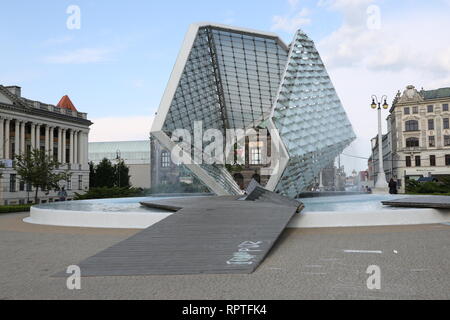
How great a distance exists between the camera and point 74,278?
27.3 feet

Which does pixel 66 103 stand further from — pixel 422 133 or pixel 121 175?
pixel 422 133

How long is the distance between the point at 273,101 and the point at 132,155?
263 feet

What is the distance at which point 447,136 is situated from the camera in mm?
81812

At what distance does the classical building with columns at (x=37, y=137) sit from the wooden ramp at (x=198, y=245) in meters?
48.6

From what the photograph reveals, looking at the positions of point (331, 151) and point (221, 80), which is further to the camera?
point (221, 80)

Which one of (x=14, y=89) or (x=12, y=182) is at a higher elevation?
(x=14, y=89)

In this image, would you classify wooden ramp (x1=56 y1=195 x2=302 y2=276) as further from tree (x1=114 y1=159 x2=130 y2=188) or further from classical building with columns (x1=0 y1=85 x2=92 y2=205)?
tree (x1=114 y1=159 x2=130 y2=188)

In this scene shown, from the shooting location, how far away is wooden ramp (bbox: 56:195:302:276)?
9078mm

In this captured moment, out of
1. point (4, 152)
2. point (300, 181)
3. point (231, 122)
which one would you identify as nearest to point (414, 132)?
point (231, 122)

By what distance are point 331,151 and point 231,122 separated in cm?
1999

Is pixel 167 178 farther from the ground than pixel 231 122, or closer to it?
closer to it

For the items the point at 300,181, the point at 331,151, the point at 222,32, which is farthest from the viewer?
the point at 222,32

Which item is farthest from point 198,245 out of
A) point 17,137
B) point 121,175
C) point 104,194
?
point 121,175

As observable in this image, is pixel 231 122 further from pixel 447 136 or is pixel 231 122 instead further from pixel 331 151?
pixel 447 136
